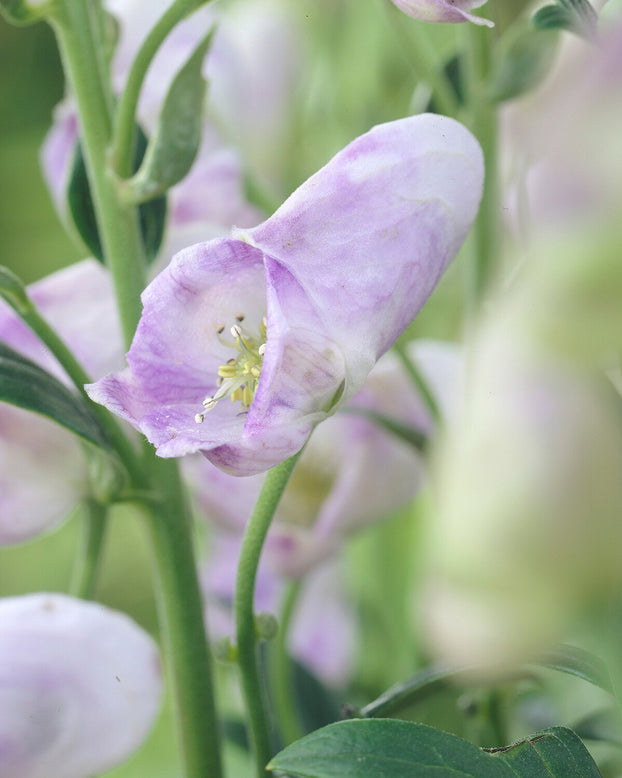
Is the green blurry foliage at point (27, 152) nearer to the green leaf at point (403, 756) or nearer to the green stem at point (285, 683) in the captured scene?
the green stem at point (285, 683)

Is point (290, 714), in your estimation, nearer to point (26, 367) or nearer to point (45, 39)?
point (26, 367)

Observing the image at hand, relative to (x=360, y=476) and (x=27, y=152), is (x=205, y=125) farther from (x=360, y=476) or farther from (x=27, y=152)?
(x=27, y=152)

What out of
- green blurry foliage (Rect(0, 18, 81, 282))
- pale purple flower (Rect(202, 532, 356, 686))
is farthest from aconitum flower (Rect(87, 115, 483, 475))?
green blurry foliage (Rect(0, 18, 81, 282))

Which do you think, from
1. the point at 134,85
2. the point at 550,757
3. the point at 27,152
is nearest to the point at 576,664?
the point at 550,757

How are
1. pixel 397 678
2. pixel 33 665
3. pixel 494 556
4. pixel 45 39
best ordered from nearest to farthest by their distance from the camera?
1. pixel 494 556
2. pixel 33 665
3. pixel 397 678
4. pixel 45 39

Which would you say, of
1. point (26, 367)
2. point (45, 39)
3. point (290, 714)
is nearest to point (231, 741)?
point (290, 714)

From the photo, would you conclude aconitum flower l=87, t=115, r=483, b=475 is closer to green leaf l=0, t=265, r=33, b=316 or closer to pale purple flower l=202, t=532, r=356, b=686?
green leaf l=0, t=265, r=33, b=316
